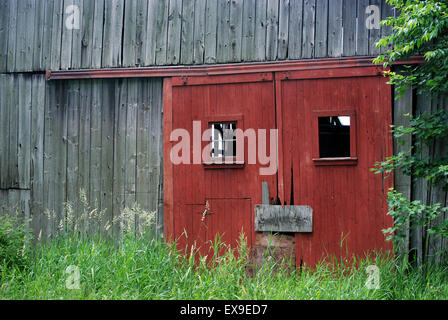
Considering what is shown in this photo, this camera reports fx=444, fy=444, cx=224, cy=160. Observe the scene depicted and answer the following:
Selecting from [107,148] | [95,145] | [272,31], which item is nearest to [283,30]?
[272,31]

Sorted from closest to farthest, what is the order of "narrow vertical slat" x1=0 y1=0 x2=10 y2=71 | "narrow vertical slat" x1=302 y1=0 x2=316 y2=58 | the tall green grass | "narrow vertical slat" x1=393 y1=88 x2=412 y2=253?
the tall green grass, "narrow vertical slat" x1=393 y1=88 x2=412 y2=253, "narrow vertical slat" x1=302 y1=0 x2=316 y2=58, "narrow vertical slat" x1=0 y1=0 x2=10 y2=71

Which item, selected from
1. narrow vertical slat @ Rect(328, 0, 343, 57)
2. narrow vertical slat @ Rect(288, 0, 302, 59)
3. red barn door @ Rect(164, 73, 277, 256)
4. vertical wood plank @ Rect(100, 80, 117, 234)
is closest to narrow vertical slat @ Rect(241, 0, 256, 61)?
red barn door @ Rect(164, 73, 277, 256)

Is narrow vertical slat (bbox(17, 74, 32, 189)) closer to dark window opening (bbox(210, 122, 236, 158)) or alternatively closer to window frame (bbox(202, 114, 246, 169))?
window frame (bbox(202, 114, 246, 169))

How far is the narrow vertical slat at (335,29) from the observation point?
678 centimetres

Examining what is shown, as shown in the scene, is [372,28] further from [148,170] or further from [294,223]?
[148,170]

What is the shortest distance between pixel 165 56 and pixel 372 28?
10.7 feet

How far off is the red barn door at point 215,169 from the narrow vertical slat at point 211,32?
355mm

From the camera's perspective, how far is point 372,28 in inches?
263

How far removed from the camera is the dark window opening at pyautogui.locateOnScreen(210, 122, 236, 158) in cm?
698

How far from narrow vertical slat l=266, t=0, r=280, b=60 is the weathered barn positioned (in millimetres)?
16

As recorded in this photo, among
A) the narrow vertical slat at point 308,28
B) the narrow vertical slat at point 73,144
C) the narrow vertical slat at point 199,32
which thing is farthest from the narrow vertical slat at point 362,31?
the narrow vertical slat at point 73,144

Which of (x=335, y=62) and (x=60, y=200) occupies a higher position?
(x=335, y=62)

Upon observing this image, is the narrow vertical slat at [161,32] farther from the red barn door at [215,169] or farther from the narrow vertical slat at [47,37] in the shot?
the narrow vertical slat at [47,37]
